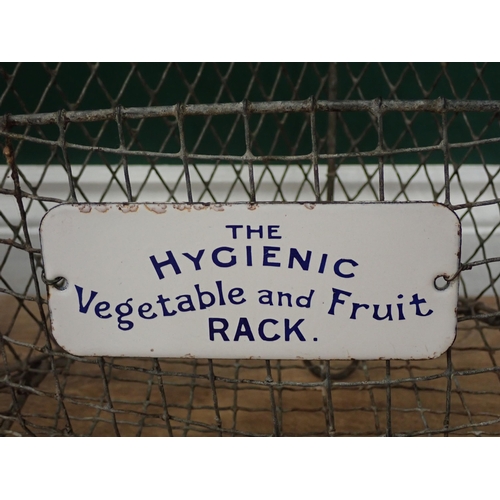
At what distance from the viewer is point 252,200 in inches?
13.7

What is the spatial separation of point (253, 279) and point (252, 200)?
2.0 inches

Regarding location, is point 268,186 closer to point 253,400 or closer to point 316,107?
point 253,400

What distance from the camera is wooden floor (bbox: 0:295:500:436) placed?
0.51 meters

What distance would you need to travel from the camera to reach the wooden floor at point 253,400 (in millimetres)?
508

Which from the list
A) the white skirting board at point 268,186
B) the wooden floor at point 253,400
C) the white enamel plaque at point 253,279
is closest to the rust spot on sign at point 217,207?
the white enamel plaque at point 253,279

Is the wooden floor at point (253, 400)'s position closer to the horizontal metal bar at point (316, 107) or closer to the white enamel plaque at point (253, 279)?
the white enamel plaque at point (253, 279)

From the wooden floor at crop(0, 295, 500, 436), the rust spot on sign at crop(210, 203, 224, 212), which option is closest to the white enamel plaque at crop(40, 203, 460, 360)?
the rust spot on sign at crop(210, 203, 224, 212)

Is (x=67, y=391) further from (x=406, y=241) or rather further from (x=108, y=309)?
(x=406, y=241)

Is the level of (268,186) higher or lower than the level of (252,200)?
higher

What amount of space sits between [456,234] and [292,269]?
10 cm

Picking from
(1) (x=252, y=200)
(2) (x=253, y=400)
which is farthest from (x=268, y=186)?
(1) (x=252, y=200)

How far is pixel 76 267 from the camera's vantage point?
1.21 ft

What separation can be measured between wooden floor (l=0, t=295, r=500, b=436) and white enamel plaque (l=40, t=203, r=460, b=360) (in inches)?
4.5

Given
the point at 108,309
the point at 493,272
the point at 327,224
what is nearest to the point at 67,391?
the point at 108,309
